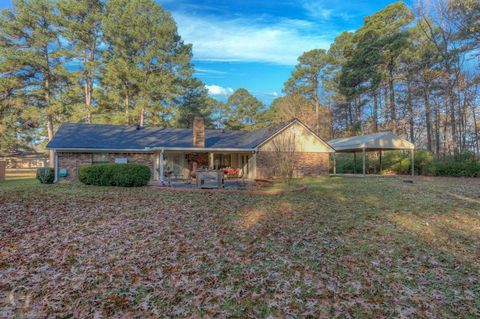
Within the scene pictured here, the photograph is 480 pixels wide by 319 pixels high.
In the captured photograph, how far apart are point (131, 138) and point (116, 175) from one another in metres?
6.91

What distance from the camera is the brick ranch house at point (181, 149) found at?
16.8 meters

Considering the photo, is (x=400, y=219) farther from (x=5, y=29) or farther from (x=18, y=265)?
(x=5, y=29)

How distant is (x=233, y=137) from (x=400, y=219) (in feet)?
53.1

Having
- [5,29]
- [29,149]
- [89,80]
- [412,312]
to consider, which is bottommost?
[412,312]

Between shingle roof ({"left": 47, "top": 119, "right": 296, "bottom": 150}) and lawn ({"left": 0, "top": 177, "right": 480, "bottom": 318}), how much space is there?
913 cm

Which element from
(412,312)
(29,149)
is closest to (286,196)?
(412,312)

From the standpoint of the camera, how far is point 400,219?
722cm

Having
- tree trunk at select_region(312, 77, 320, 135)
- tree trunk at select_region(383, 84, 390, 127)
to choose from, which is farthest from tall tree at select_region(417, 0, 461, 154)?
tree trunk at select_region(312, 77, 320, 135)

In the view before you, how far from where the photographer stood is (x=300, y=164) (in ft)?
64.7

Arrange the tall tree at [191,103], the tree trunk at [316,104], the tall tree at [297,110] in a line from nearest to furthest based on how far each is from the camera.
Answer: the tall tree at [191,103] < the tall tree at [297,110] < the tree trunk at [316,104]

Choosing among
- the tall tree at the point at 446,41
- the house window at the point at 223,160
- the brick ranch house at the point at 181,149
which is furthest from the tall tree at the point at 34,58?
the tall tree at the point at 446,41

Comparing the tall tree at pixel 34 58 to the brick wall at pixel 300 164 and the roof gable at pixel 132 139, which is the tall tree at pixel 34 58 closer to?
the roof gable at pixel 132 139

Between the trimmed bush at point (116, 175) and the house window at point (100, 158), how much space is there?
13.1ft

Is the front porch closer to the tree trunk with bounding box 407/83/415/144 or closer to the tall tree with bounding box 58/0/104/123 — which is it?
the tall tree with bounding box 58/0/104/123
